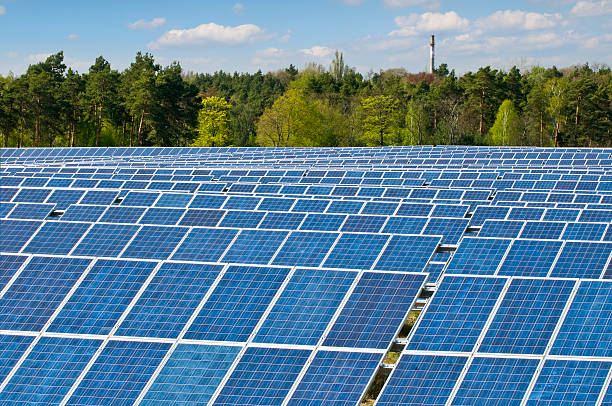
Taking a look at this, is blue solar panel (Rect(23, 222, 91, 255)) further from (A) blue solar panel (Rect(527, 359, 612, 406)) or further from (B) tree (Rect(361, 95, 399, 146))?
(B) tree (Rect(361, 95, 399, 146))

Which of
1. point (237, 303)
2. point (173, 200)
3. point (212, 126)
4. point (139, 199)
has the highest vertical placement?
point (139, 199)

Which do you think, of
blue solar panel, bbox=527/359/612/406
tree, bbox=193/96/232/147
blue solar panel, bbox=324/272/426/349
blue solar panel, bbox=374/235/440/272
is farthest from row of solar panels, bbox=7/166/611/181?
tree, bbox=193/96/232/147

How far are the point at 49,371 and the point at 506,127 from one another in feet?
349

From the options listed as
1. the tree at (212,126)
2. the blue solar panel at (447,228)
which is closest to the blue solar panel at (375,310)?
the blue solar panel at (447,228)

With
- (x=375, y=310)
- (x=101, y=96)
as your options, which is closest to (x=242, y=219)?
(x=375, y=310)

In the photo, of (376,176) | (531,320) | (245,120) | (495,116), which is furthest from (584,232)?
(245,120)

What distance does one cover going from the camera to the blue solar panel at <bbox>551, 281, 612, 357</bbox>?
11656 mm

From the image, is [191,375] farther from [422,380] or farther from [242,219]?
[242,219]

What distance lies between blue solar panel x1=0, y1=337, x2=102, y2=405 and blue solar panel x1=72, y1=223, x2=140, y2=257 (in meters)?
4.12

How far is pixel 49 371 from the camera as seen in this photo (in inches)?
483

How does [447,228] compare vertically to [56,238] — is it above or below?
below

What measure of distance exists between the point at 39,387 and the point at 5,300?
10.7 feet

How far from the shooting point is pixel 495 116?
4813 inches

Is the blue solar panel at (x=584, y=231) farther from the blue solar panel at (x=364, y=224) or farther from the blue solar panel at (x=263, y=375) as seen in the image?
the blue solar panel at (x=263, y=375)
